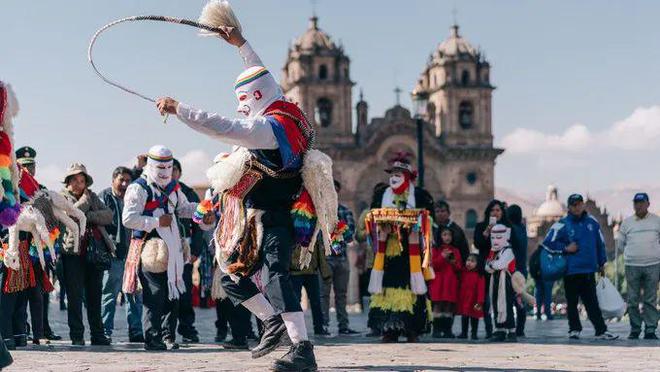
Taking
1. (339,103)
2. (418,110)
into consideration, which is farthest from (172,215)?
(339,103)

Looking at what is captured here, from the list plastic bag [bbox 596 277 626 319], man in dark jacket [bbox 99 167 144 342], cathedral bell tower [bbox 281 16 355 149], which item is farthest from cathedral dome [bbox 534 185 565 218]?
man in dark jacket [bbox 99 167 144 342]

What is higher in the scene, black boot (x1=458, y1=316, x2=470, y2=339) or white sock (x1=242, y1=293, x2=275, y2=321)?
white sock (x1=242, y1=293, x2=275, y2=321)

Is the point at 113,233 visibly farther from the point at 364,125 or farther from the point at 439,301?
the point at 364,125

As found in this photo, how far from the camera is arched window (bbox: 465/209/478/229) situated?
89625 millimetres

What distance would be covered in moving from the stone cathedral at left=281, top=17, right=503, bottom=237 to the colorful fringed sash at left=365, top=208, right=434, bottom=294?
74.5 m

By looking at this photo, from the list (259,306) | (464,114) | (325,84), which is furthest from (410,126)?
(259,306)

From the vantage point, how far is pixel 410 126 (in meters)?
90.6

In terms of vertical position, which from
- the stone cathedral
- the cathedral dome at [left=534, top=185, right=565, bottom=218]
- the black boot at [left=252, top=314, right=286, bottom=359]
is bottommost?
the black boot at [left=252, top=314, right=286, bottom=359]

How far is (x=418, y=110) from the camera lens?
2717cm

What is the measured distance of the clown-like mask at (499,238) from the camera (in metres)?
12.7

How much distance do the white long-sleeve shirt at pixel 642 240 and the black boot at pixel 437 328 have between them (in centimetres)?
216

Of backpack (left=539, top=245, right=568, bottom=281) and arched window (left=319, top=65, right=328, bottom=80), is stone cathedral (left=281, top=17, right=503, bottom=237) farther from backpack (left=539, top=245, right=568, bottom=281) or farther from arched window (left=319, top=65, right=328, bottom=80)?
backpack (left=539, top=245, right=568, bottom=281)

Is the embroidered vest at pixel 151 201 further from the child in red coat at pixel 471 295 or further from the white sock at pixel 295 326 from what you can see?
the child in red coat at pixel 471 295

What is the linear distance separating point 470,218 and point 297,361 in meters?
83.2
